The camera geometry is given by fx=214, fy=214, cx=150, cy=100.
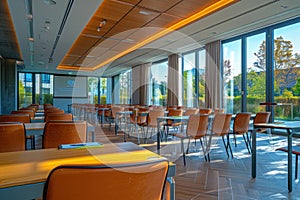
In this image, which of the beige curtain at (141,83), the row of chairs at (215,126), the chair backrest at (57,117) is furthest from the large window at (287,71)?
the beige curtain at (141,83)

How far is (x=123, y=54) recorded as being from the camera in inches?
417

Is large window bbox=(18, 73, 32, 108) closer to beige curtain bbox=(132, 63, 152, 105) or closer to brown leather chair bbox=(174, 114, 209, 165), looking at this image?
beige curtain bbox=(132, 63, 152, 105)

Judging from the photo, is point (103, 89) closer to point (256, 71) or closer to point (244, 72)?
point (244, 72)

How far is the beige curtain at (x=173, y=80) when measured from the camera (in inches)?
417

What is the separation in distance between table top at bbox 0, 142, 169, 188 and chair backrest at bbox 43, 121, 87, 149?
0.88m

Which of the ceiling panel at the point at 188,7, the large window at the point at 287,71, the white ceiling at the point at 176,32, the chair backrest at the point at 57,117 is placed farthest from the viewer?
the large window at the point at 287,71

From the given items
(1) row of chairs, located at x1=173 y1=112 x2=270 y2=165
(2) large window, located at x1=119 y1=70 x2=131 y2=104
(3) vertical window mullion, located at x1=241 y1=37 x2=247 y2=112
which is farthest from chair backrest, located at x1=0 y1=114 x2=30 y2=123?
(2) large window, located at x1=119 y1=70 x2=131 y2=104

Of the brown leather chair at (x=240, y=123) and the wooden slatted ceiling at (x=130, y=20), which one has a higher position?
the wooden slatted ceiling at (x=130, y=20)

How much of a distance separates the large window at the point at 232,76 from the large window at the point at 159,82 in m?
3.96

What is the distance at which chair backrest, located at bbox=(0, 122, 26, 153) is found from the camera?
2.04 meters

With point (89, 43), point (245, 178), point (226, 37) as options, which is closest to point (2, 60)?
point (89, 43)

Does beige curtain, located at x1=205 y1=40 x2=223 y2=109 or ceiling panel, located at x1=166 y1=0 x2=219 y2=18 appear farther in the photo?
beige curtain, located at x1=205 y1=40 x2=223 y2=109

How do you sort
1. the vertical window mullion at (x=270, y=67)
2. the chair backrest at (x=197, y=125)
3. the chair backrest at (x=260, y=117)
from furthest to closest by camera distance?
1. the vertical window mullion at (x=270, y=67)
2. the chair backrest at (x=260, y=117)
3. the chair backrest at (x=197, y=125)

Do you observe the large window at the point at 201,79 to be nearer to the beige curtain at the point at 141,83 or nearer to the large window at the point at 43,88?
the beige curtain at the point at 141,83
